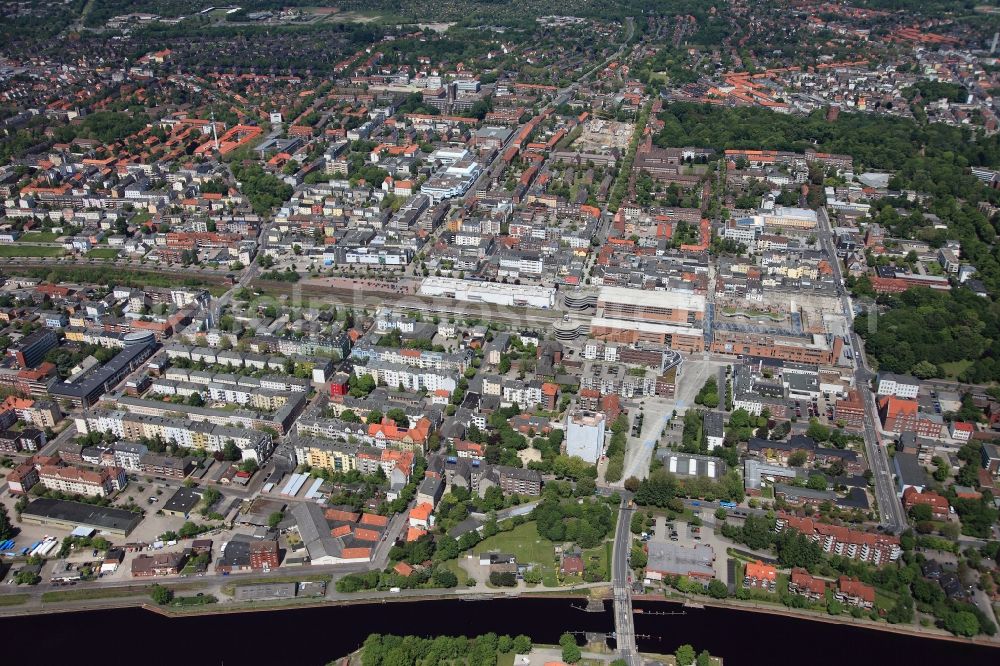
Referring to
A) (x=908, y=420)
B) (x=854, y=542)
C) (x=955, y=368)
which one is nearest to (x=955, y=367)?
(x=955, y=368)

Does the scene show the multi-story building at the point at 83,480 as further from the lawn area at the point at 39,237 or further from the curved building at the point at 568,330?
the lawn area at the point at 39,237

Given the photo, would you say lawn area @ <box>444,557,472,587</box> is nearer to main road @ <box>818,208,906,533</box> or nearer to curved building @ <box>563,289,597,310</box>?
main road @ <box>818,208,906,533</box>

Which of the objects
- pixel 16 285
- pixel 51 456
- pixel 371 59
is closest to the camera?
pixel 51 456

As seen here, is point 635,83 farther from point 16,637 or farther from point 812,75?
point 16,637

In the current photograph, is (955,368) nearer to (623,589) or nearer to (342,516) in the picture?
(623,589)

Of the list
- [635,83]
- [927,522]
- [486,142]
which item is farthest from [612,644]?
[635,83]

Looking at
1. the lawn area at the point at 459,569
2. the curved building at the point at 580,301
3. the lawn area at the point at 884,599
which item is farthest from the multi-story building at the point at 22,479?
the lawn area at the point at 884,599
